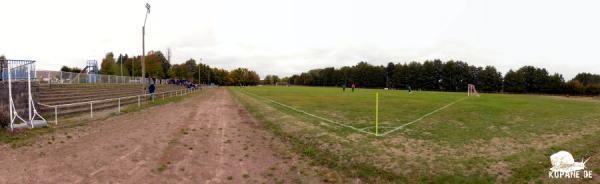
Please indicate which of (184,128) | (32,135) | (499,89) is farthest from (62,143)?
(499,89)

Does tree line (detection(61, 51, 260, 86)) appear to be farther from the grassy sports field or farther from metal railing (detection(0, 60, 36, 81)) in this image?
the grassy sports field

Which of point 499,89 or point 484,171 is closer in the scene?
point 484,171

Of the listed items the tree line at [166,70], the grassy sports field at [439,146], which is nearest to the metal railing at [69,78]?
the grassy sports field at [439,146]

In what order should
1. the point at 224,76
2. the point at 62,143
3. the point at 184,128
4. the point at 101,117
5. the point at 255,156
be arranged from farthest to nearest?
the point at 224,76 → the point at 101,117 → the point at 184,128 → the point at 62,143 → the point at 255,156

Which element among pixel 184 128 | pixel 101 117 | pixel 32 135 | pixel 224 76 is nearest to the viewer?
pixel 32 135

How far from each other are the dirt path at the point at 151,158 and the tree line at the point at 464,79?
405 feet

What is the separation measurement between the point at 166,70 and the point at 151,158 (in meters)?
131

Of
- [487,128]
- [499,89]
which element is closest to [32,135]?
[487,128]

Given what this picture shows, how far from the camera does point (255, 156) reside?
30.7 feet

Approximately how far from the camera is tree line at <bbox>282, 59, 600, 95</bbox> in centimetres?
10903

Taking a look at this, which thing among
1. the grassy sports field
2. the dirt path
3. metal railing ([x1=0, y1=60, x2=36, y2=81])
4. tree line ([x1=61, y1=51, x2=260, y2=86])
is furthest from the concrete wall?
tree line ([x1=61, y1=51, x2=260, y2=86])

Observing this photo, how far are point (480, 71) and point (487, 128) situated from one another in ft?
395

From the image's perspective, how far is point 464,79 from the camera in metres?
122

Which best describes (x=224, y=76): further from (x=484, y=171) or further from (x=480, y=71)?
(x=484, y=171)
